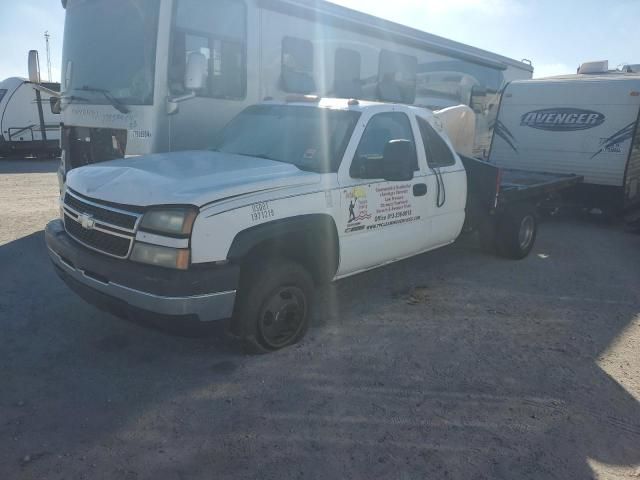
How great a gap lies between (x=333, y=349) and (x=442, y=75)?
801 cm

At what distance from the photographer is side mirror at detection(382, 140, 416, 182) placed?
14.2 feet

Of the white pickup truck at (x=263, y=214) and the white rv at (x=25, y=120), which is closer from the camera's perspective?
the white pickup truck at (x=263, y=214)

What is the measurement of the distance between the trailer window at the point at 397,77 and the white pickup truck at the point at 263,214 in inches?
146

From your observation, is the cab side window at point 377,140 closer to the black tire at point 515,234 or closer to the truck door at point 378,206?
the truck door at point 378,206

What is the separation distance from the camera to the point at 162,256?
339 cm

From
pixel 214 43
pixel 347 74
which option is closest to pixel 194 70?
pixel 214 43

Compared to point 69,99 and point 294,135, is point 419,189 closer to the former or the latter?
point 294,135

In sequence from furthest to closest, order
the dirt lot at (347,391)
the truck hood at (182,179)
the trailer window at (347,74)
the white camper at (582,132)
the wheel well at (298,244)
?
1. the white camper at (582,132)
2. the trailer window at (347,74)
3. the wheel well at (298,244)
4. the truck hood at (182,179)
5. the dirt lot at (347,391)

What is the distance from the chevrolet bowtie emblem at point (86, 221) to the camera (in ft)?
12.3

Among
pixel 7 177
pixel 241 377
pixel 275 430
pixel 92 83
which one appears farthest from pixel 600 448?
pixel 7 177

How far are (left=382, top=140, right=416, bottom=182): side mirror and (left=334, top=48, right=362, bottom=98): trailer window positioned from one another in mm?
4163

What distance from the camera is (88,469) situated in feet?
9.14

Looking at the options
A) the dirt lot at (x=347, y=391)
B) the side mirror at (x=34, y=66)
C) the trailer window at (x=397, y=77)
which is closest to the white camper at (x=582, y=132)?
the trailer window at (x=397, y=77)

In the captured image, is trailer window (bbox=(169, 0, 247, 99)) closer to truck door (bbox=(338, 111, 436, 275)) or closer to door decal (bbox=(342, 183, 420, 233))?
truck door (bbox=(338, 111, 436, 275))
